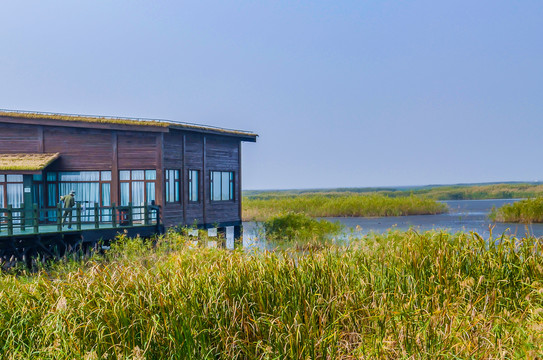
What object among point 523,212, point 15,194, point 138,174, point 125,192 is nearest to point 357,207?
point 523,212

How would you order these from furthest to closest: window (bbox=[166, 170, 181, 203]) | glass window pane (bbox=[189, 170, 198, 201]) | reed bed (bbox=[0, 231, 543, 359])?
glass window pane (bbox=[189, 170, 198, 201]), window (bbox=[166, 170, 181, 203]), reed bed (bbox=[0, 231, 543, 359])

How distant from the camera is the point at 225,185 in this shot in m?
27.1

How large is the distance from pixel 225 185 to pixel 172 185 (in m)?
3.68

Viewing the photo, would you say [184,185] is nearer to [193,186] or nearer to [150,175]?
[193,186]

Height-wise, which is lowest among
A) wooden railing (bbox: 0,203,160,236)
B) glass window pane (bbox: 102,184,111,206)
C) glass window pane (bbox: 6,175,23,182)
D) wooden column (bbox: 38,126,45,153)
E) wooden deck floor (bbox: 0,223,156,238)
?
wooden deck floor (bbox: 0,223,156,238)

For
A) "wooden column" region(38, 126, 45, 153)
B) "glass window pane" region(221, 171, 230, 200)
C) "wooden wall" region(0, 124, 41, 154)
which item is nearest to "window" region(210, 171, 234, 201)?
"glass window pane" region(221, 171, 230, 200)

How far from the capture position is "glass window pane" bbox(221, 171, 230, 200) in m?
26.9

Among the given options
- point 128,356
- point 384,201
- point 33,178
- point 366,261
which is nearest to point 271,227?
point 33,178

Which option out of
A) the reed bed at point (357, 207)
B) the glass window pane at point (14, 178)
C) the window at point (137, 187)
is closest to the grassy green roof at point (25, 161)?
the glass window pane at point (14, 178)

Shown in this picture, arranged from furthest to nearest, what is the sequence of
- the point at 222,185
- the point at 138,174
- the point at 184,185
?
the point at 222,185, the point at 184,185, the point at 138,174

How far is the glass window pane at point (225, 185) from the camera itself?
88.3 feet

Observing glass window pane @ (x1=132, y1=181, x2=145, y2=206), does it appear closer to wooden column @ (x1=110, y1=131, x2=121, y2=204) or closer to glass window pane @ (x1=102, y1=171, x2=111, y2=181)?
wooden column @ (x1=110, y1=131, x2=121, y2=204)

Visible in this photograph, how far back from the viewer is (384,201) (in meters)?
41.6

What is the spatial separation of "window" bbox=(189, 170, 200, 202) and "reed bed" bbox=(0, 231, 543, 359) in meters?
15.6
